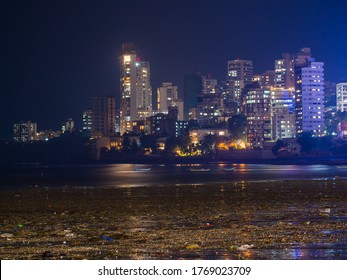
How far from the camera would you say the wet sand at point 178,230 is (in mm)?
19281

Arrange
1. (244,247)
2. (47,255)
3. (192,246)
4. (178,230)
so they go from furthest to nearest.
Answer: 1. (178,230)
2. (192,246)
3. (244,247)
4. (47,255)

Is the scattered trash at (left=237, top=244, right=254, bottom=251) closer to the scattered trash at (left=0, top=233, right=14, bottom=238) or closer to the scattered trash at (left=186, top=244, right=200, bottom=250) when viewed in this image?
→ the scattered trash at (left=186, top=244, right=200, bottom=250)

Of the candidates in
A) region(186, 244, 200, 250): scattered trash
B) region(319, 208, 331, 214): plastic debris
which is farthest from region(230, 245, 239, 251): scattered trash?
region(319, 208, 331, 214): plastic debris

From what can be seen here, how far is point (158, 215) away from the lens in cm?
3216

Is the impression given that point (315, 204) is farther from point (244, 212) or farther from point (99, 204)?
point (99, 204)

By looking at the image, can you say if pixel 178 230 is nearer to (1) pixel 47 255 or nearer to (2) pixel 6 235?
(2) pixel 6 235

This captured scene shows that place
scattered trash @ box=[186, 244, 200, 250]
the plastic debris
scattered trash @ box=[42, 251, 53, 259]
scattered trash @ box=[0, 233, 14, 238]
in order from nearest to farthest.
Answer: scattered trash @ box=[42, 251, 53, 259]
scattered trash @ box=[186, 244, 200, 250]
scattered trash @ box=[0, 233, 14, 238]
the plastic debris

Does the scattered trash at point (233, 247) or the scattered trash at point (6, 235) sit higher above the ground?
the scattered trash at point (233, 247)

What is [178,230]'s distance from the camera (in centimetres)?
2517

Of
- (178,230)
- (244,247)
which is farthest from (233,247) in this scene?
(178,230)

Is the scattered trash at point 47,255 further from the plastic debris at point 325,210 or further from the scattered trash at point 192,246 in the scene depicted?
the plastic debris at point 325,210

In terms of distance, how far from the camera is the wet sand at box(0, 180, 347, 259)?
63.3 feet

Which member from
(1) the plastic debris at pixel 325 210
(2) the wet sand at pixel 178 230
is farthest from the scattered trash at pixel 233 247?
(1) the plastic debris at pixel 325 210
